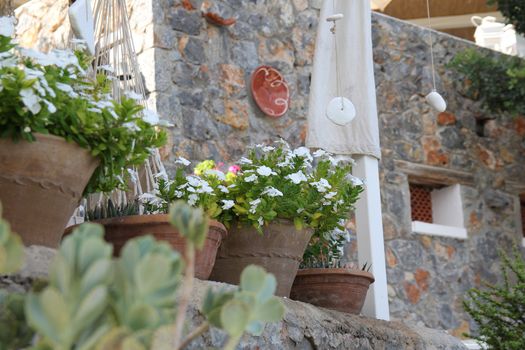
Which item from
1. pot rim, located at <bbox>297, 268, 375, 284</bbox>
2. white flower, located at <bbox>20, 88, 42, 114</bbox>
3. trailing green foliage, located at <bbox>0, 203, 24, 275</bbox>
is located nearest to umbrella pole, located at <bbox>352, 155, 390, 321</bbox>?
pot rim, located at <bbox>297, 268, 375, 284</bbox>

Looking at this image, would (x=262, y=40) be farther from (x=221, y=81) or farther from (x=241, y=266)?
(x=241, y=266)

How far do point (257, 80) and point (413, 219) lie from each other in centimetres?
198

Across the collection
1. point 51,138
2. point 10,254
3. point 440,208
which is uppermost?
point 440,208

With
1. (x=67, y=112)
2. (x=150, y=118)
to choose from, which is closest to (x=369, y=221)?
(x=150, y=118)

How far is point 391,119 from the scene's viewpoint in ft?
25.4

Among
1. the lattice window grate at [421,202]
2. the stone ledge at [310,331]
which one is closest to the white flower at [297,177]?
the stone ledge at [310,331]

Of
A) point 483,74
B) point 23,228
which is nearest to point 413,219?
point 483,74

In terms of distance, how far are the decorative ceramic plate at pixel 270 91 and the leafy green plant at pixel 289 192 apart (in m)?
2.94

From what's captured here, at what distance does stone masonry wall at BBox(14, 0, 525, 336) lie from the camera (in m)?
6.17

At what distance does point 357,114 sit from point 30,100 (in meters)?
2.04

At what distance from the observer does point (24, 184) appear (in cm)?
249

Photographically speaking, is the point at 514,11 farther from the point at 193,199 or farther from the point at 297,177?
the point at 193,199

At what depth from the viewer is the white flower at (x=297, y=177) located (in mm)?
3341

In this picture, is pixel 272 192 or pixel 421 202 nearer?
pixel 272 192
